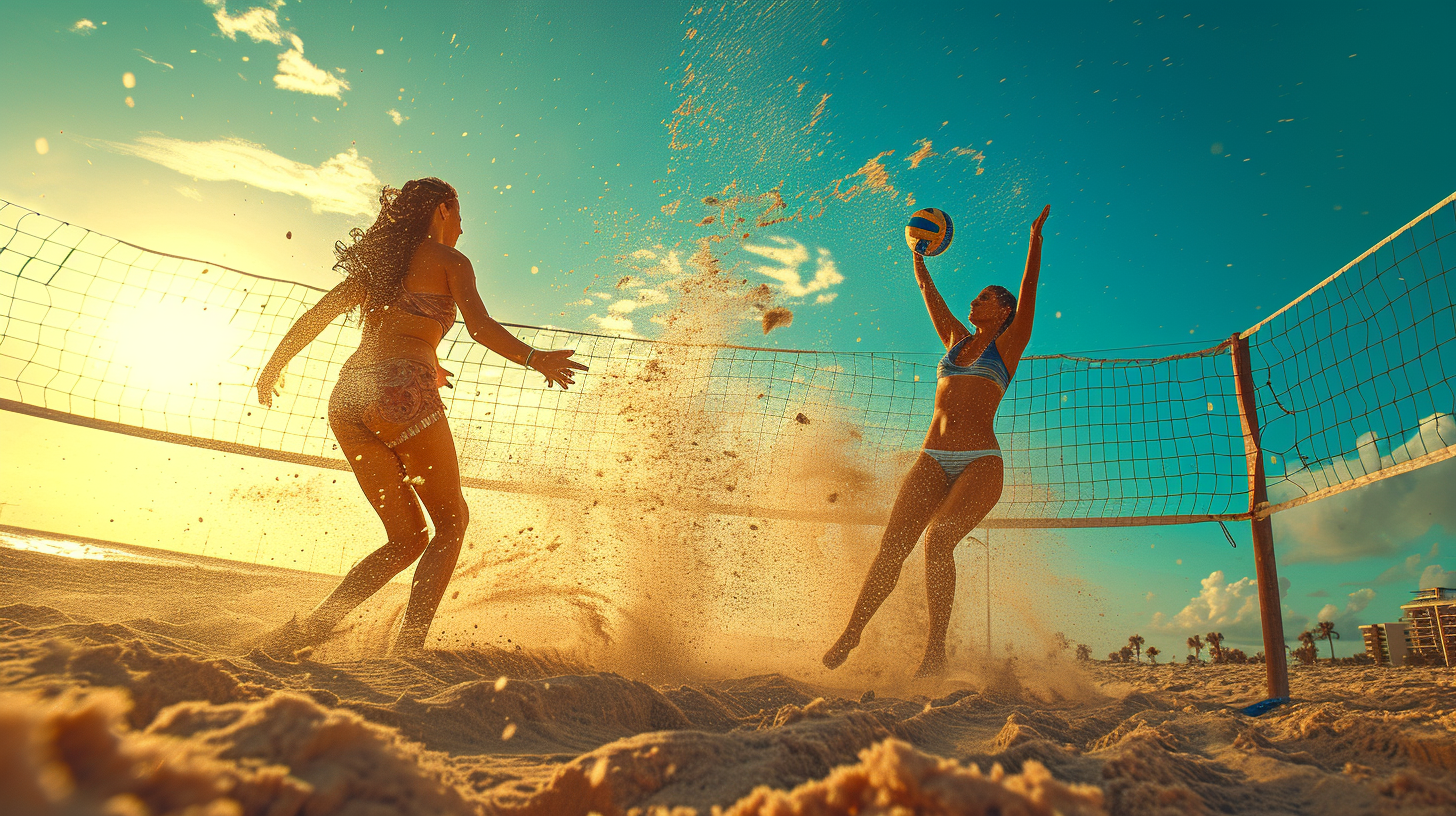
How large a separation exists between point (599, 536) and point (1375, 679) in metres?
5.10

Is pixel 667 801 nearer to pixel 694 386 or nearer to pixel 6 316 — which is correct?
pixel 694 386

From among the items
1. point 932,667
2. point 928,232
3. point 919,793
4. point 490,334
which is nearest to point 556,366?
point 490,334

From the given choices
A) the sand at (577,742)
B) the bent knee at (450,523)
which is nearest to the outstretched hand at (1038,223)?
the sand at (577,742)

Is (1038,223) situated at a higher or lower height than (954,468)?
higher

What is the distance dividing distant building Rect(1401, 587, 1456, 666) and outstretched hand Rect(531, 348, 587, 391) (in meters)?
19.6

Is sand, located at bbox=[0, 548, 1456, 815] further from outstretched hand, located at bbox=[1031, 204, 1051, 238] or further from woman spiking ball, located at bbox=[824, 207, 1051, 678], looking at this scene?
outstretched hand, located at bbox=[1031, 204, 1051, 238]

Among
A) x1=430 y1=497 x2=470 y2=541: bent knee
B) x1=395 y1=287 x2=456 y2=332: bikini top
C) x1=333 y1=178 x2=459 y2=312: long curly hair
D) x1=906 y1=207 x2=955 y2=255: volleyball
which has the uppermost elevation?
x1=906 y1=207 x2=955 y2=255: volleyball

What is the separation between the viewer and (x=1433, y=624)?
15.9 m

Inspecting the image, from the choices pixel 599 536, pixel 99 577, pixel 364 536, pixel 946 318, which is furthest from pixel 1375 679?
pixel 99 577

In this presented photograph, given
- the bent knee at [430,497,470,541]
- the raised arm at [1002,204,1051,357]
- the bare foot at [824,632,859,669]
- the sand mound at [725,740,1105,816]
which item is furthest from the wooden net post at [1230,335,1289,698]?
the bent knee at [430,497,470,541]

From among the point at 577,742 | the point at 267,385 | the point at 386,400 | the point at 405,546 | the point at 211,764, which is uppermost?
the point at 267,385

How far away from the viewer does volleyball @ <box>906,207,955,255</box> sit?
4.18m

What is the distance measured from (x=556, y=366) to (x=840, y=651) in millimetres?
2040

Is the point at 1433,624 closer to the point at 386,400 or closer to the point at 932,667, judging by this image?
the point at 932,667
